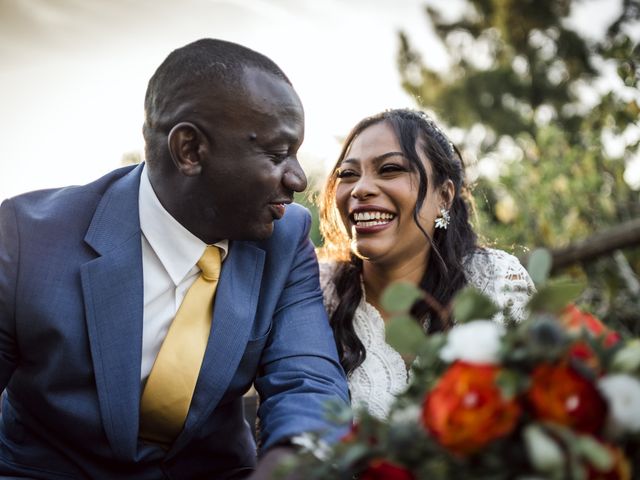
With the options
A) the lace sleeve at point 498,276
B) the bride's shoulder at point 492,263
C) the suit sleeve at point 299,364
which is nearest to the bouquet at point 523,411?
the suit sleeve at point 299,364

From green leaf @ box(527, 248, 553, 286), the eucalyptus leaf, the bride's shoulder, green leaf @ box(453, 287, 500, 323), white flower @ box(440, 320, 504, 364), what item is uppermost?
green leaf @ box(527, 248, 553, 286)

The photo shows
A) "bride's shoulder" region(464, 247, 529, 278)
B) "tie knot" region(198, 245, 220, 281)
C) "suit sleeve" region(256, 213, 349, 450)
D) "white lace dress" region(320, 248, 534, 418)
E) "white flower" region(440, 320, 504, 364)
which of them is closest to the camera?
"white flower" region(440, 320, 504, 364)

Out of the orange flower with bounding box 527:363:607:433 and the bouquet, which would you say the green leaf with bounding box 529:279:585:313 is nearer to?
the bouquet

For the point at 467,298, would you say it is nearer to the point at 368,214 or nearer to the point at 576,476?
the point at 576,476

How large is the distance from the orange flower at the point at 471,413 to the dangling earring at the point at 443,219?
2.02 metres

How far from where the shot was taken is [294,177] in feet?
7.35

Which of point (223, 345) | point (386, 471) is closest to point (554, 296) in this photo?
point (386, 471)

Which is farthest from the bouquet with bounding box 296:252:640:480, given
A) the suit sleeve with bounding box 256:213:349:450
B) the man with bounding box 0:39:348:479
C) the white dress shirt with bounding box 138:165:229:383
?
Result: the white dress shirt with bounding box 138:165:229:383

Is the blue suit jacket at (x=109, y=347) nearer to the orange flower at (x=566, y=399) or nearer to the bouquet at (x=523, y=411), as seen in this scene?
the bouquet at (x=523, y=411)

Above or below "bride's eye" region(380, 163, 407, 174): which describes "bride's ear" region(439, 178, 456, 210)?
below

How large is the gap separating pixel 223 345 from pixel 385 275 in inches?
39.8

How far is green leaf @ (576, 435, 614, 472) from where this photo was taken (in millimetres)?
997

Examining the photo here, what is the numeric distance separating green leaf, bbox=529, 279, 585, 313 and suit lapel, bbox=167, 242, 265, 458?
1.26 m

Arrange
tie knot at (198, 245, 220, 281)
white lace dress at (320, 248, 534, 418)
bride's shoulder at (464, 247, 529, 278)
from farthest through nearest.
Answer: bride's shoulder at (464, 247, 529, 278)
white lace dress at (320, 248, 534, 418)
tie knot at (198, 245, 220, 281)
